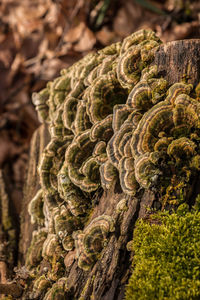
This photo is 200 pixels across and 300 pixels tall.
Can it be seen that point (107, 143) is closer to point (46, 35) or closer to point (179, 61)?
point (179, 61)

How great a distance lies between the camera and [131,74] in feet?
7.48

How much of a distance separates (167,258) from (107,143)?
994mm

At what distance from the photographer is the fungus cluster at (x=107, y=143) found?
75.0 inches

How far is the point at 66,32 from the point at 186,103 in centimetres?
554

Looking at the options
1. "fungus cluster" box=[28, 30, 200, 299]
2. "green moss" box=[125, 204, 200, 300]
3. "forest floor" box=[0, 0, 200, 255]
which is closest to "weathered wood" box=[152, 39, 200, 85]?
"fungus cluster" box=[28, 30, 200, 299]

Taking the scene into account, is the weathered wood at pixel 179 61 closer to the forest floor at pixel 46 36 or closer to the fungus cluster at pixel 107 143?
the fungus cluster at pixel 107 143

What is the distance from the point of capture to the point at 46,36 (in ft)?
22.1

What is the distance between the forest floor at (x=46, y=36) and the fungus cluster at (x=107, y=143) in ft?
12.9

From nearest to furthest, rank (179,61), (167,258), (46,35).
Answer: (167,258), (179,61), (46,35)

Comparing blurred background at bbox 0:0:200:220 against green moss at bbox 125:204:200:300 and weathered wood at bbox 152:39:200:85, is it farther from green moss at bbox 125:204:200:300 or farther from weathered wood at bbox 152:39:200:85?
green moss at bbox 125:204:200:300

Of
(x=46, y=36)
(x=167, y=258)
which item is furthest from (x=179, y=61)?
(x=46, y=36)

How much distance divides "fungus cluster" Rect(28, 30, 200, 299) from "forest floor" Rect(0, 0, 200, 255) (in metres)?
3.93

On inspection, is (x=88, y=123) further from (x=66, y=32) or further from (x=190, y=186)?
(x=66, y=32)

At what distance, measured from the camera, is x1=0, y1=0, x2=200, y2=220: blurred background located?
260 inches
